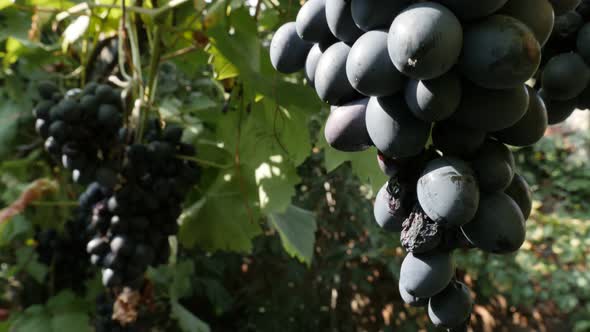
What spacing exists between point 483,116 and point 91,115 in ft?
2.77

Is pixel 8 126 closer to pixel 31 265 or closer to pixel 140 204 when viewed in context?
pixel 31 265

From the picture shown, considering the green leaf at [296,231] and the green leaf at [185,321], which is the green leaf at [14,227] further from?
the green leaf at [296,231]

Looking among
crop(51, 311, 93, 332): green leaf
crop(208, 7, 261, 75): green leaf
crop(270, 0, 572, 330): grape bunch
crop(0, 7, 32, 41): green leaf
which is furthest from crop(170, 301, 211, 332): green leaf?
crop(270, 0, 572, 330): grape bunch

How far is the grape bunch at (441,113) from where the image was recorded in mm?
352

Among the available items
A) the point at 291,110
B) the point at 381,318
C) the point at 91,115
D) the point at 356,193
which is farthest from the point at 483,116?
the point at 381,318

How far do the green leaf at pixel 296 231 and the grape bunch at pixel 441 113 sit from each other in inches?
35.2

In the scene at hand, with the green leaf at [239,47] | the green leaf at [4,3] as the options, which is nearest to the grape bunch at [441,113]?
the green leaf at [239,47]

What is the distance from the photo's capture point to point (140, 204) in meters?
1.04

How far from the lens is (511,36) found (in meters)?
0.35

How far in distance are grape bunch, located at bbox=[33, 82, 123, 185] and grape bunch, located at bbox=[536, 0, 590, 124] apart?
2.58 ft

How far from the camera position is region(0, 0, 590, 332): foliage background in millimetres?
913

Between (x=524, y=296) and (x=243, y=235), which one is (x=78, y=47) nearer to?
(x=243, y=235)

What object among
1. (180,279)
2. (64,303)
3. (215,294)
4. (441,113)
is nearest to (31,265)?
(64,303)

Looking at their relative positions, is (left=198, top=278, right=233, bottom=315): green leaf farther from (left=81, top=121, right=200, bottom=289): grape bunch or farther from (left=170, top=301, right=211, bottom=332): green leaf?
(left=81, top=121, right=200, bottom=289): grape bunch
